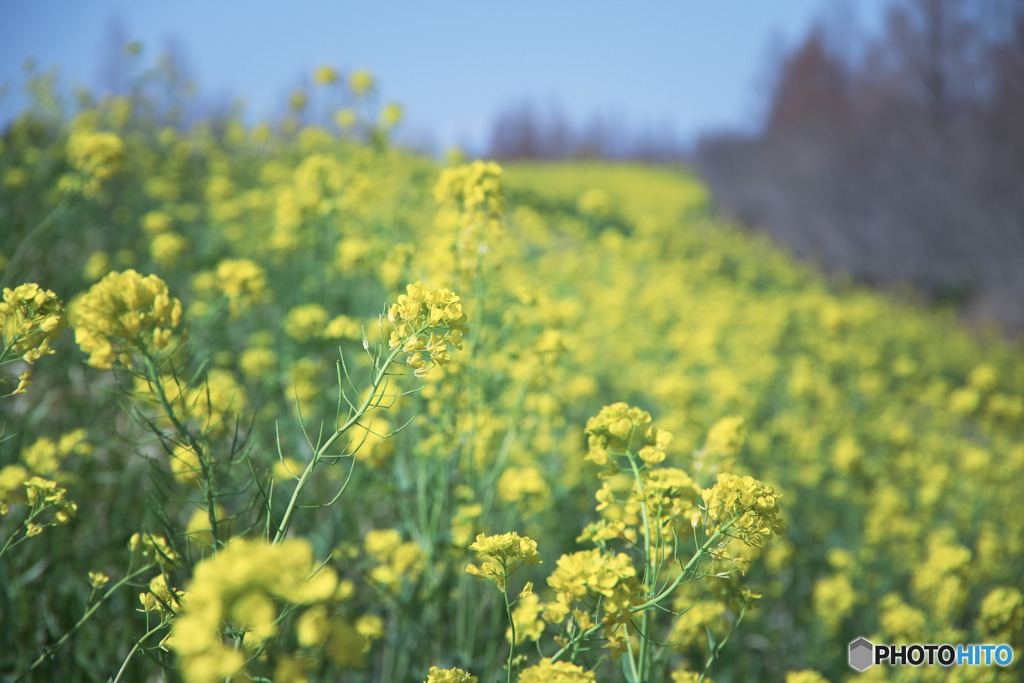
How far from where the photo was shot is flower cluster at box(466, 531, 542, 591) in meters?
1.00

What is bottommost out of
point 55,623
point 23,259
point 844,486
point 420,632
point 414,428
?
point 844,486

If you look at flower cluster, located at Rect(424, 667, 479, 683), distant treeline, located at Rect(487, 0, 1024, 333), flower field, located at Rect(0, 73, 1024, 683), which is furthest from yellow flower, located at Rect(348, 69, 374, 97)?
distant treeline, located at Rect(487, 0, 1024, 333)

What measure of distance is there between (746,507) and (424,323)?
0.65 m

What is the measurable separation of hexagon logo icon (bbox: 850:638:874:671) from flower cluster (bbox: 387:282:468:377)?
7.14ft

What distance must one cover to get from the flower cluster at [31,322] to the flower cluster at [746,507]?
1.22 m

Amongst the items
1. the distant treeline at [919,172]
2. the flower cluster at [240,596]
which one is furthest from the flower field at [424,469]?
the distant treeline at [919,172]

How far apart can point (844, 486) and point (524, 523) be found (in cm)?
198

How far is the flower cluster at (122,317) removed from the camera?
2.91 ft

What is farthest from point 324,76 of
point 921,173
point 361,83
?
point 921,173

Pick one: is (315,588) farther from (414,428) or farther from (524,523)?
(524,523)

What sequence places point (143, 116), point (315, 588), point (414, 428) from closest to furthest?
point (315, 588)
point (414, 428)
point (143, 116)

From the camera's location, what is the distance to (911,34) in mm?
16094

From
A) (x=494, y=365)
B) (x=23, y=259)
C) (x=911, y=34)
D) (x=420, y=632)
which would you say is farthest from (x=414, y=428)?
(x=911, y=34)

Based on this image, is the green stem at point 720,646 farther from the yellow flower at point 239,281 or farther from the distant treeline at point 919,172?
the distant treeline at point 919,172
